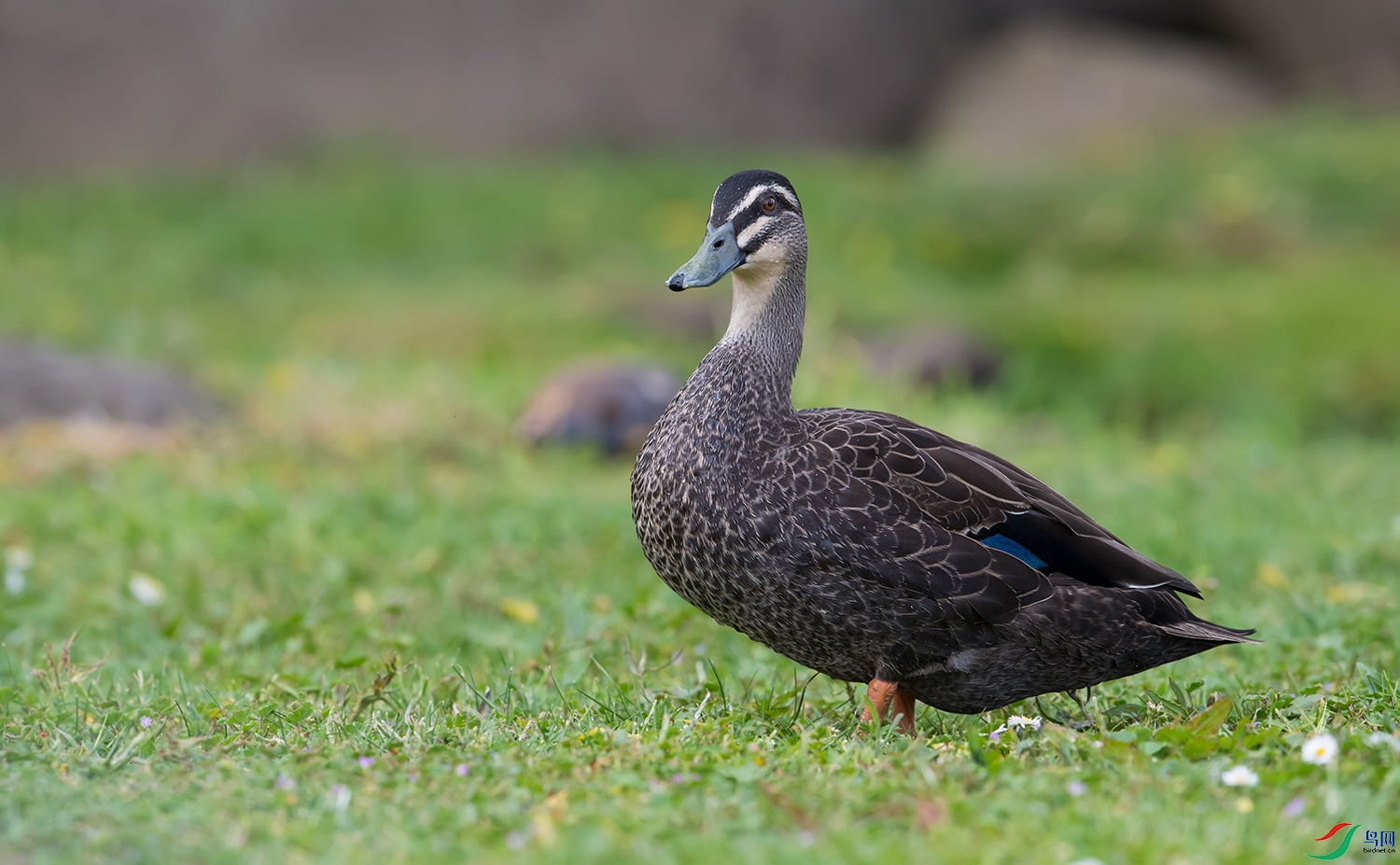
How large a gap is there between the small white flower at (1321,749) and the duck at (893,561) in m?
0.48

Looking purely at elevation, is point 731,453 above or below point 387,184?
below

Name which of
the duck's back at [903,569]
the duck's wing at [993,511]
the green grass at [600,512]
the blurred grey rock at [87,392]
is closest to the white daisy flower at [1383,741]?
the green grass at [600,512]

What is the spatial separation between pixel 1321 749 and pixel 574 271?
28.9 ft

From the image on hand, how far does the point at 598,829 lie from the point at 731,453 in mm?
1212

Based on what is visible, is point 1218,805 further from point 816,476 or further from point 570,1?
point 570,1

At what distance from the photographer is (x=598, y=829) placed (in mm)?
2385

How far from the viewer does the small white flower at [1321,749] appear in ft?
8.91

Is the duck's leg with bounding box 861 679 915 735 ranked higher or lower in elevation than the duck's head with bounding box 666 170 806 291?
lower

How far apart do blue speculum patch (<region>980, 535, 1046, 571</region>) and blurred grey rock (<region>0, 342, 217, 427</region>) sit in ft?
17.1

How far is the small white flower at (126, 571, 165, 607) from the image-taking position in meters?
4.85

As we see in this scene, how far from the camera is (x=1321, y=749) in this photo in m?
2.78

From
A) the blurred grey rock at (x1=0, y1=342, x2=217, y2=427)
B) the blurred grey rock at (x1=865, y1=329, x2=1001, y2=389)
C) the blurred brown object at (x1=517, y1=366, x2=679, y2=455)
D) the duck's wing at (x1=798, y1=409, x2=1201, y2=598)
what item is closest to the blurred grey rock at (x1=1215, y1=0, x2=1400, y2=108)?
the blurred grey rock at (x1=865, y1=329, x2=1001, y2=389)

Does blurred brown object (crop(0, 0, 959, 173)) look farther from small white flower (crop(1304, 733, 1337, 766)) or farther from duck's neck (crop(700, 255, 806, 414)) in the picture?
small white flower (crop(1304, 733, 1337, 766))

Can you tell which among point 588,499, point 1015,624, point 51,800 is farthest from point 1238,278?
point 51,800
